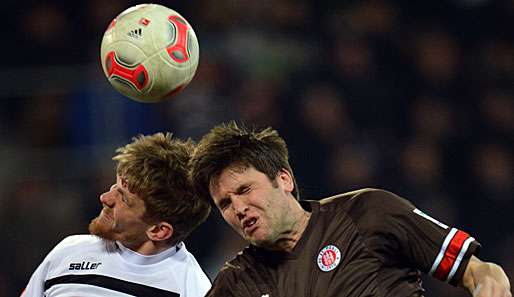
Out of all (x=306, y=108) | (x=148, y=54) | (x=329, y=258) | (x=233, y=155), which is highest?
(x=148, y=54)

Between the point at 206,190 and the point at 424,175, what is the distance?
3.56 metres

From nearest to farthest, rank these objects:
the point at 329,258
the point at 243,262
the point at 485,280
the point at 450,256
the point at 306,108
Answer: the point at 485,280 < the point at 450,256 < the point at 329,258 < the point at 243,262 < the point at 306,108

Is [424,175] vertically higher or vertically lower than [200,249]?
higher

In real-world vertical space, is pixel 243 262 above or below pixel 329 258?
below

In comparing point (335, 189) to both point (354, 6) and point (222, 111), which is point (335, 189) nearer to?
point (222, 111)

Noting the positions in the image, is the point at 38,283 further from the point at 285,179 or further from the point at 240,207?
the point at 285,179

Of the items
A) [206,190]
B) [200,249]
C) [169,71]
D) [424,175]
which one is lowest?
[200,249]

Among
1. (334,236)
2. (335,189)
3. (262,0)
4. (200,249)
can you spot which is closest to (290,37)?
(262,0)

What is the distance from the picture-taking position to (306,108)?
7.39 m

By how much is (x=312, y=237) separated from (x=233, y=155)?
0.45 metres

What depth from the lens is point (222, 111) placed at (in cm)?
721

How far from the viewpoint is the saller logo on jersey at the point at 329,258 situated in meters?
3.71

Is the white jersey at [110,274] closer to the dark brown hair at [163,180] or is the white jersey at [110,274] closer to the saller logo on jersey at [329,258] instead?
the dark brown hair at [163,180]

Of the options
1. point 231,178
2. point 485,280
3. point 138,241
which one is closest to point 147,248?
point 138,241
